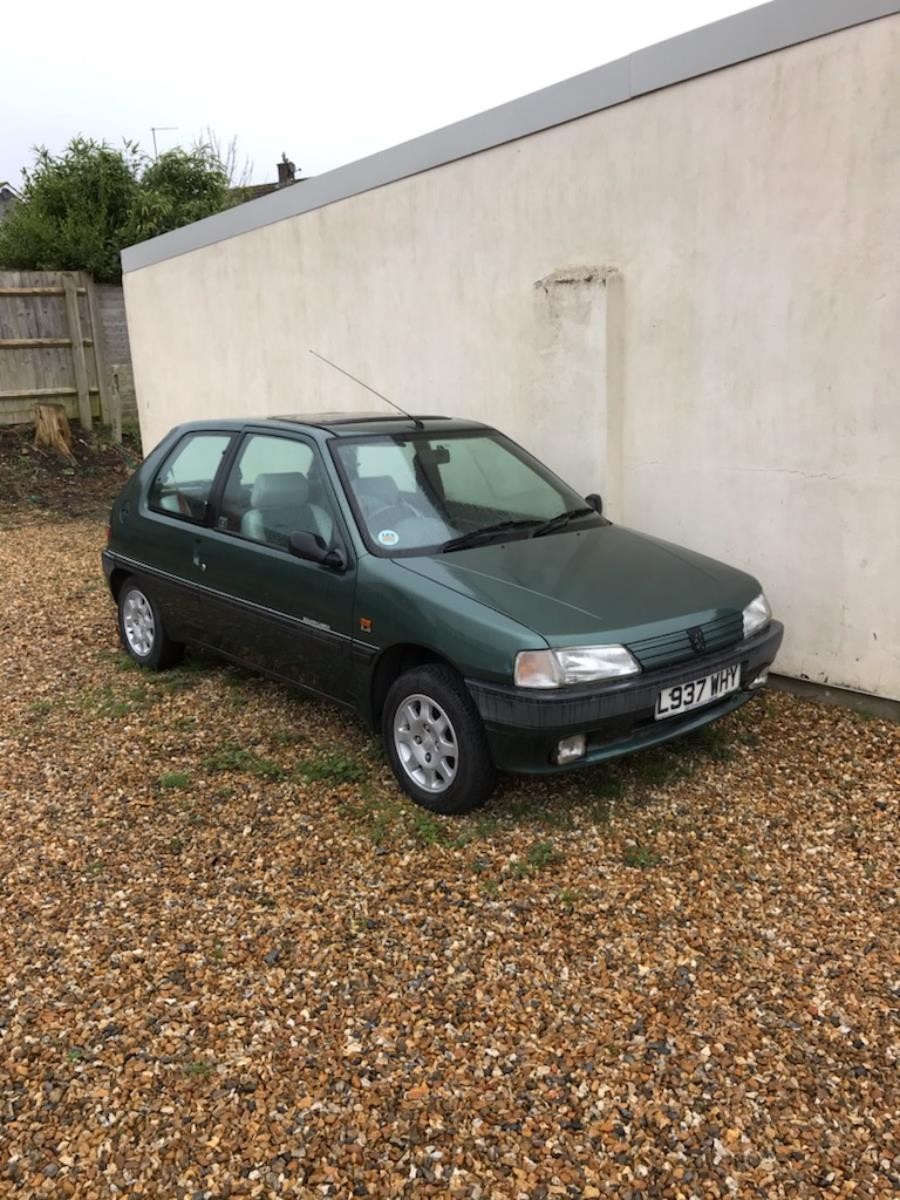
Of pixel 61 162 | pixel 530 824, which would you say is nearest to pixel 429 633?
pixel 530 824

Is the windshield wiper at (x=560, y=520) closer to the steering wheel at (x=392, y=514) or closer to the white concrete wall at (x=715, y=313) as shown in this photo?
the steering wheel at (x=392, y=514)

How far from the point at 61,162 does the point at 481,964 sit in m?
16.6

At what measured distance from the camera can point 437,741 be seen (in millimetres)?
3861

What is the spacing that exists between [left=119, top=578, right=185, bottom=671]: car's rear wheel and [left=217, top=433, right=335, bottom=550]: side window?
40.6 inches

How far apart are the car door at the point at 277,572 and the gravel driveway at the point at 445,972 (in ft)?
1.57

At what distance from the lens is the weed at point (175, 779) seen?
4312 millimetres

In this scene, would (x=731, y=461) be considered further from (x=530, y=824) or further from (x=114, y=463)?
(x=114, y=463)

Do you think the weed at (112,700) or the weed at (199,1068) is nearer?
the weed at (199,1068)

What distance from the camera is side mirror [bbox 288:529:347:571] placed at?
4145mm

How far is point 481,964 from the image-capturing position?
301 centimetres

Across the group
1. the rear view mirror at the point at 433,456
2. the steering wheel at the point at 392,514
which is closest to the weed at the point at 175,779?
the steering wheel at the point at 392,514

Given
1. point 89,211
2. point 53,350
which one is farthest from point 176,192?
point 53,350

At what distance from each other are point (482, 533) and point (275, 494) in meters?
1.11

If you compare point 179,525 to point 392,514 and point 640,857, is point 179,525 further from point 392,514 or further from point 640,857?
point 640,857
